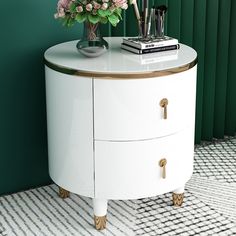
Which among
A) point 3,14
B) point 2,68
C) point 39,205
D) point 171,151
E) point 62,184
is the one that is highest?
point 3,14

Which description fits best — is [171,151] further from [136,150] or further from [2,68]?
[2,68]

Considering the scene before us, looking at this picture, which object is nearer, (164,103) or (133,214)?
(164,103)

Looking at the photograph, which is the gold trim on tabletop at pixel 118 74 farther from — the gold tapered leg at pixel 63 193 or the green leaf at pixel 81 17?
the gold tapered leg at pixel 63 193

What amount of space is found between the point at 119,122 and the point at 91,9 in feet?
1.21

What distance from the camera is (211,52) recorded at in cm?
264

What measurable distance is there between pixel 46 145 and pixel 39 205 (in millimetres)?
254

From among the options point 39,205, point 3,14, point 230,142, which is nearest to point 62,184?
point 39,205

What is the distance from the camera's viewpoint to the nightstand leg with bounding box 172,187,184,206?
2.10m

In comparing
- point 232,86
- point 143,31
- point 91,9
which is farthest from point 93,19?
point 232,86

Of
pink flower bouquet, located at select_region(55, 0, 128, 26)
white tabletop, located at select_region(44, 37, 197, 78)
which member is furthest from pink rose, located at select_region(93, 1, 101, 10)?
white tabletop, located at select_region(44, 37, 197, 78)

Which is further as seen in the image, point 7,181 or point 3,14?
point 7,181

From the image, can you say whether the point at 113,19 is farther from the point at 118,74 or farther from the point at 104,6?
the point at 118,74

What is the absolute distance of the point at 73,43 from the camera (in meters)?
2.16

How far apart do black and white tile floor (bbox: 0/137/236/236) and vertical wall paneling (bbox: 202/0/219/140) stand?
0.41 metres
